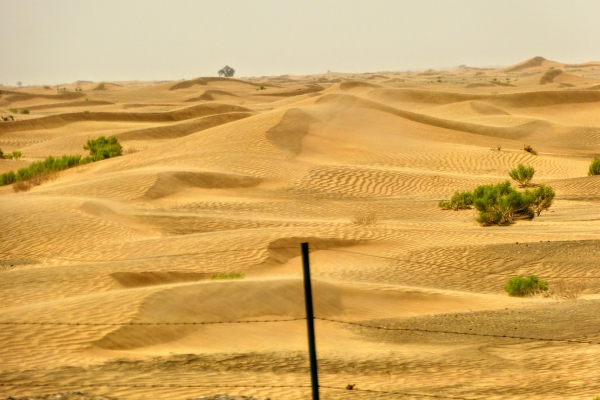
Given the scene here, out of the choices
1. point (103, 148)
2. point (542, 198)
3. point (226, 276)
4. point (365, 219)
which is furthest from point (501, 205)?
point (103, 148)

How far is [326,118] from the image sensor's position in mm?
41781

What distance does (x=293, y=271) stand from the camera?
18641mm

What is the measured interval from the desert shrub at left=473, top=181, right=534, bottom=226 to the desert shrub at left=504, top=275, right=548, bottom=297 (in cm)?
723

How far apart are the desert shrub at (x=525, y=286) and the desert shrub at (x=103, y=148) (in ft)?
79.0

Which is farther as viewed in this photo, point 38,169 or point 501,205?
point 38,169

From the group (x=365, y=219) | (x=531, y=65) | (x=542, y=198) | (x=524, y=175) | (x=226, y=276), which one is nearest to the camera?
(x=226, y=276)

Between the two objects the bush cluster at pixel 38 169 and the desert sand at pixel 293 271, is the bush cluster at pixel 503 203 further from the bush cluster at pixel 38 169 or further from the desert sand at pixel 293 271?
the bush cluster at pixel 38 169

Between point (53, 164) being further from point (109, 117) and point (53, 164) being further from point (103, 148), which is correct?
point (109, 117)

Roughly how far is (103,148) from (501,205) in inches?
777

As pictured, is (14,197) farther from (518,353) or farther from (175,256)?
(518,353)

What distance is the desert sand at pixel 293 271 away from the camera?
11336mm

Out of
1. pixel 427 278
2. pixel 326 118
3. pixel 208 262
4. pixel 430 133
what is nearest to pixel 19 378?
pixel 208 262

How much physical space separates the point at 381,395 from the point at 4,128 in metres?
Answer: 47.4

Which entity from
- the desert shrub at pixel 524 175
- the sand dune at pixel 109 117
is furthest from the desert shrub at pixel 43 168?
the sand dune at pixel 109 117
